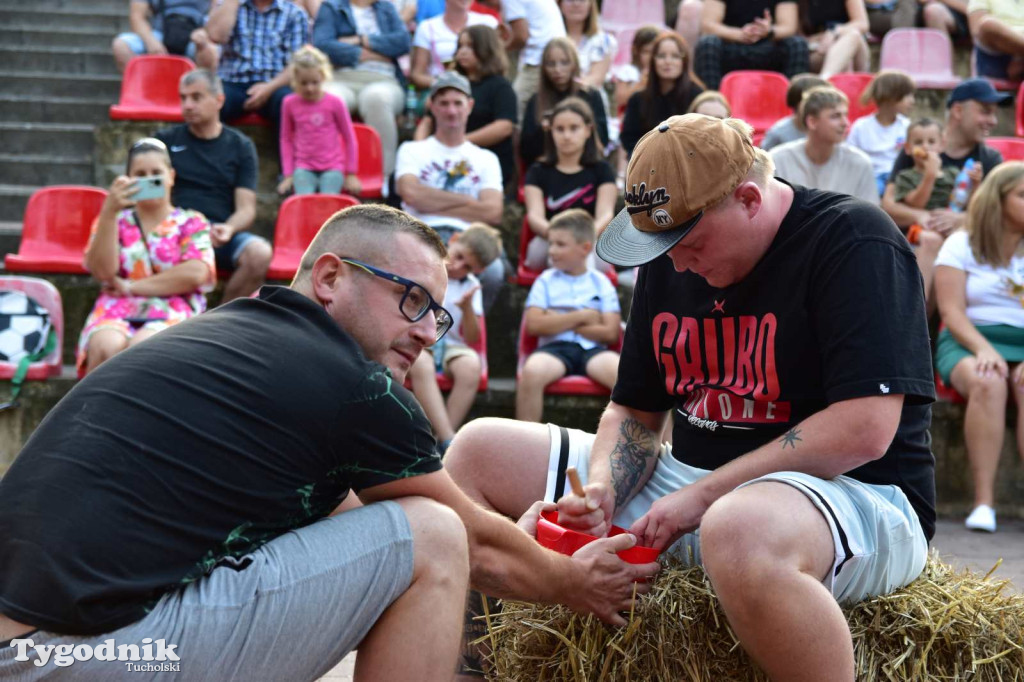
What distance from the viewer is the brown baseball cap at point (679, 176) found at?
8.75 feet

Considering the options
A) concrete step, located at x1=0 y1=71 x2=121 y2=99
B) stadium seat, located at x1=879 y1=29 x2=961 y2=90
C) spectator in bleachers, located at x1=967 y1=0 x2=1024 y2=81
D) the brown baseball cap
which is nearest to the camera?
the brown baseball cap

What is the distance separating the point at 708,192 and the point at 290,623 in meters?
1.33

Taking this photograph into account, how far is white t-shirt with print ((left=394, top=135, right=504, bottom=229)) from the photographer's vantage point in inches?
280

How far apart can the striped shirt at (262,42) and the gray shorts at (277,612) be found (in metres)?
6.40

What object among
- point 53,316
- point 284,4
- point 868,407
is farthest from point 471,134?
point 868,407

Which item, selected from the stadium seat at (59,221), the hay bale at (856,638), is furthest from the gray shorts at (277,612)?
the stadium seat at (59,221)

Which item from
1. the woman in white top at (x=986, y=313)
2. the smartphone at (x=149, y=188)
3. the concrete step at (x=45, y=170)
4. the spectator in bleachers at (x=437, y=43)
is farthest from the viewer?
the spectator in bleachers at (x=437, y=43)

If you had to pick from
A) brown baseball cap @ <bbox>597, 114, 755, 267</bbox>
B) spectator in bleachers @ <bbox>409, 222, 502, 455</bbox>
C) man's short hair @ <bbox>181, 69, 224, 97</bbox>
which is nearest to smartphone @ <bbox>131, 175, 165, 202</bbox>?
man's short hair @ <bbox>181, 69, 224, 97</bbox>

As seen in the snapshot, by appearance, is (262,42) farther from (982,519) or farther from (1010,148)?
(982,519)

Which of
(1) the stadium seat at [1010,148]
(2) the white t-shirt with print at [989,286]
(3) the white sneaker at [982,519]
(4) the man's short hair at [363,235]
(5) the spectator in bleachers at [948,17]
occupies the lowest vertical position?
(3) the white sneaker at [982,519]

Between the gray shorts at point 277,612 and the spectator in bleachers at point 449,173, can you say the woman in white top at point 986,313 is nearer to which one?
the spectator in bleachers at point 449,173

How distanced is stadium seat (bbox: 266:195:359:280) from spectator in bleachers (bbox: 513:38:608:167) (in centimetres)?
145

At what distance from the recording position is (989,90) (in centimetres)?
704

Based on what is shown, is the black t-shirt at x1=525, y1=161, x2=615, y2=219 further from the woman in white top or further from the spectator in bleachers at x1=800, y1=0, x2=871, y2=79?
the spectator in bleachers at x1=800, y1=0, x2=871, y2=79
